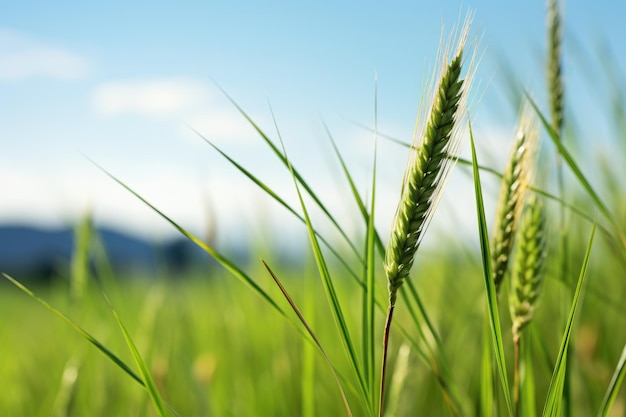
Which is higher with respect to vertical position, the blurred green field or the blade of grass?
the blade of grass

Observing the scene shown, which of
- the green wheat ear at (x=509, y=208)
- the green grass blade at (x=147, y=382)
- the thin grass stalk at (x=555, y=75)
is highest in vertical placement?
the thin grass stalk at (x=555, y=75)

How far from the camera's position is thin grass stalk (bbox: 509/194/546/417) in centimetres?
80

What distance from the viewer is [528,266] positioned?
0.82 meters

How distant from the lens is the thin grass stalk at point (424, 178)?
2.12 feet

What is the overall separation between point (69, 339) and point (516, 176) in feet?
5.54

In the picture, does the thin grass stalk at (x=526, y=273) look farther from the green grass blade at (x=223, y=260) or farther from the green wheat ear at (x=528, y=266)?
the green grass blade at (x=223, y=260)

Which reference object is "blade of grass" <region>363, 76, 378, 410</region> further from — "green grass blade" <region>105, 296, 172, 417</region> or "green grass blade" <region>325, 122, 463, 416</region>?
"green grass blade" <region>105, 296, 172, 417</region>

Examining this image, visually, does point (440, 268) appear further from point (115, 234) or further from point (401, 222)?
point (115, 234)

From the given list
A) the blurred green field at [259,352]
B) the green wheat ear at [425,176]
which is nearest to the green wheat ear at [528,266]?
the green wheat ear at [425,176]

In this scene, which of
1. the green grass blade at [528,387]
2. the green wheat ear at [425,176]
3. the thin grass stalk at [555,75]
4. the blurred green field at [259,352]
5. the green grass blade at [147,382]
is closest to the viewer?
the green wheat ear at [425,176]

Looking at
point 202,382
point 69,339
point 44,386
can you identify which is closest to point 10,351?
point 44,386

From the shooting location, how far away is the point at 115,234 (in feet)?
125

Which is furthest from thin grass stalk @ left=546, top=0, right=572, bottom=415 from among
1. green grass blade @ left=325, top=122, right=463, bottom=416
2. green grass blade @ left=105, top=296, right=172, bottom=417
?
green grass blade @ left=105, top=296, right=172, bottom=417

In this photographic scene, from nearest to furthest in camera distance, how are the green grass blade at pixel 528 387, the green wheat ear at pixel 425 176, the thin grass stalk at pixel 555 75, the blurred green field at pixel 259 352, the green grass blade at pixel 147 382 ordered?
the green wheat ear at pixel 425 176
the green grass blade at pixel 147 382
the green grass blade at pixel 528 387
the thin grass stalk at pixel 555 75
the blurred green field at pixel 259 352
